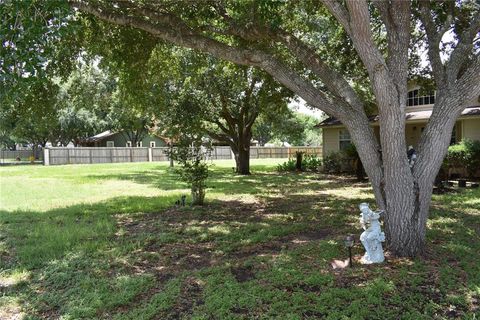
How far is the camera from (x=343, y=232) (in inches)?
261

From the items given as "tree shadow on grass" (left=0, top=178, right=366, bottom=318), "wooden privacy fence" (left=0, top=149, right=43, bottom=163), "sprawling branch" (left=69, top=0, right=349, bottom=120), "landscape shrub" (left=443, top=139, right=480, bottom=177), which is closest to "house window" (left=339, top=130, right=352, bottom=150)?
"landscape shrub" (left=443, top=139, right=480, bottom=177)

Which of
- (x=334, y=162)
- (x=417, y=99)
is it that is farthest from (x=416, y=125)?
(x=334, y=162)

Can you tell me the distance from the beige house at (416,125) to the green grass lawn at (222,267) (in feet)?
19.5

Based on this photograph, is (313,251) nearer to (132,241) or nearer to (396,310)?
(396,310)

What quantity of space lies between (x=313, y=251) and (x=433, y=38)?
142 inches

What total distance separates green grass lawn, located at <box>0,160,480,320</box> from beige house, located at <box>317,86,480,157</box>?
234 inches

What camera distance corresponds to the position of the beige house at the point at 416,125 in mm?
15125

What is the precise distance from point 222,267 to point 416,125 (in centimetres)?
1525

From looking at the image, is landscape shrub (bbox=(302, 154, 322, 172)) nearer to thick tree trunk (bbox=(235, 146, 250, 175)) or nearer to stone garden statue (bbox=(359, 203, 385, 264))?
thick tree trunk (bbox=(235, 146, 250, 175))

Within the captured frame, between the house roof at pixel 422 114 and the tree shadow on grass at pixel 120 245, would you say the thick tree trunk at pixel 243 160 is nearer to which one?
the house roof at pixel 422 114

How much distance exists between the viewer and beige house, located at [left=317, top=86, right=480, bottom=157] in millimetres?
15125

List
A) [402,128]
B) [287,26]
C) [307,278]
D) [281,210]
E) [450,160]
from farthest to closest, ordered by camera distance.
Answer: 1. [450,160]
2. [287,26]
3. [281,210]
4. [402,128]
5. [307,278]

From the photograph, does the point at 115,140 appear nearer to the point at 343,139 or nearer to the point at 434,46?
the point at 343,139

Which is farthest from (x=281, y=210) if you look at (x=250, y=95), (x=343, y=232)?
(x=250, y=95)
